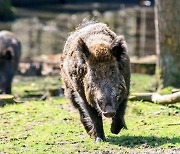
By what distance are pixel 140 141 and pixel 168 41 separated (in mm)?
5762

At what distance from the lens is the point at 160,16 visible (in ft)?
43.5

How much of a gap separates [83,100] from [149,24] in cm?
3060

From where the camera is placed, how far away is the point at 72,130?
9.12 m

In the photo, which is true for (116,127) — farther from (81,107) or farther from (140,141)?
(81,107)

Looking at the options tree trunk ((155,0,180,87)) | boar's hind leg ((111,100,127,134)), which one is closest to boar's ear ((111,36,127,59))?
boar's hind leg ((111,100,127,134))

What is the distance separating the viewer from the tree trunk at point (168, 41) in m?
13.2

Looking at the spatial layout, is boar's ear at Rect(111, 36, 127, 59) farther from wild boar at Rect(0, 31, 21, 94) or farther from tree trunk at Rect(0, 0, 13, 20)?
tree trunk at Rect(0, 0, 13, 20)

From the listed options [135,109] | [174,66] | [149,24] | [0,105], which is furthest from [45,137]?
[149,24]

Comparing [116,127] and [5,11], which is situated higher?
[116,127]

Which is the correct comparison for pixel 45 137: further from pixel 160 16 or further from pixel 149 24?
pixel 149 24

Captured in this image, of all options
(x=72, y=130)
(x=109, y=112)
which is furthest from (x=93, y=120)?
(x=72, y=130)

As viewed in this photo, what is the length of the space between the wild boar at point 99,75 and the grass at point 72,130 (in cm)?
35

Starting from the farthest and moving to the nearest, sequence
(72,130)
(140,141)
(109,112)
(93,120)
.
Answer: (72,130), (93,120), (140,141), (109,112)

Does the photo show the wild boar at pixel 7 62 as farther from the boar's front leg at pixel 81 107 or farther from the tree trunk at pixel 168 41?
the boar's front leg at pixel 81 107
